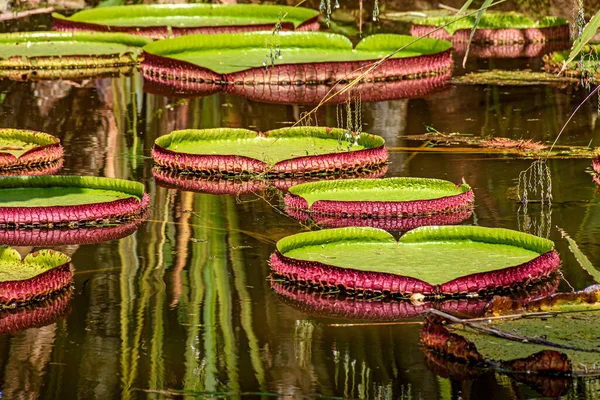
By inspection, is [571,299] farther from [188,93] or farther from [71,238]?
[188,93]

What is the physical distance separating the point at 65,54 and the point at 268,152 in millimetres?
7167

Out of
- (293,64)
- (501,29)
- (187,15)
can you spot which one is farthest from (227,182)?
(187,15)

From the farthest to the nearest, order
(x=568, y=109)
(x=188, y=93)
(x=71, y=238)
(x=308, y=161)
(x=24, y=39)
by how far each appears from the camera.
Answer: (x=24, y=39) → (x=188, y=93) → (x=568, y=109) → (x=308, y=161) → (x=71, y=238)

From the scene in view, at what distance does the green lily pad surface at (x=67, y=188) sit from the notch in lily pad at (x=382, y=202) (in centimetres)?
119

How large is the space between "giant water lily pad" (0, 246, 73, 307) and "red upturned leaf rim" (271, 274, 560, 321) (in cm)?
125

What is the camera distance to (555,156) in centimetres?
1211

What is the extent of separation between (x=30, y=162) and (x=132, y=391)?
5799 millimetres

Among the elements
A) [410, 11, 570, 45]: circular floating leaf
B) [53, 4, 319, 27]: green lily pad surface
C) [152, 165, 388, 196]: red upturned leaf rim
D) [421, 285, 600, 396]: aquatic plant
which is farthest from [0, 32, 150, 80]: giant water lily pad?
[421, 285, 600, 396]: aquatic plant

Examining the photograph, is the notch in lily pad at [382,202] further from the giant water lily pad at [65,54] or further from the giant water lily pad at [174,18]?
the giant water lily pad at [174,18]

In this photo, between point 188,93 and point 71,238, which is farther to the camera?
point 188,93

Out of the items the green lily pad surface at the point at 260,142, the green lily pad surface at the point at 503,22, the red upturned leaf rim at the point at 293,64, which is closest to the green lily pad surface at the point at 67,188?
the green lily pad surface at the point at 260,142

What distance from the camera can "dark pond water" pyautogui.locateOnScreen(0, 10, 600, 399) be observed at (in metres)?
6.65

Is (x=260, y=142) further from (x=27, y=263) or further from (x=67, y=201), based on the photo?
(x=27, y=263)

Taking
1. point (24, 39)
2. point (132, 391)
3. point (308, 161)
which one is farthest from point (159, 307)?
point (24, 39)
